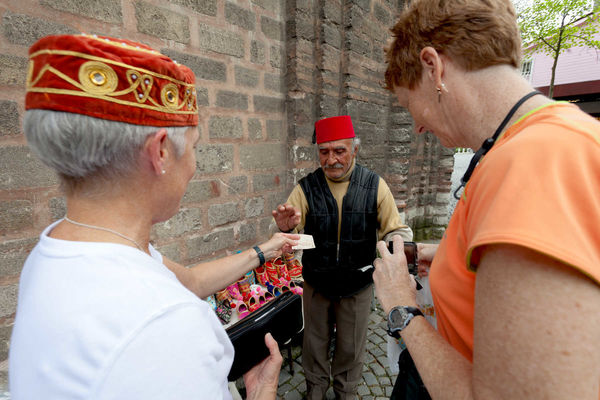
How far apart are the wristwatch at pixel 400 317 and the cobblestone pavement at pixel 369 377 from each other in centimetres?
203

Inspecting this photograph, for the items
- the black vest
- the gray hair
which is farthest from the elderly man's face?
the gray hair

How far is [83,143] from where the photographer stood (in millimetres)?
700

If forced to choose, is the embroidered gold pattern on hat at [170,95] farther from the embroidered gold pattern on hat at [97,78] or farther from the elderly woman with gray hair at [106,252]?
the embroidered gold pattern on hat at [97,78]

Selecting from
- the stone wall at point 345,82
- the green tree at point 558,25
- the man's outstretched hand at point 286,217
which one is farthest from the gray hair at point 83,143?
the green tree at point 558,25

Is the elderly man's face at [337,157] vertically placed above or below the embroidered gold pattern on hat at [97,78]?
below

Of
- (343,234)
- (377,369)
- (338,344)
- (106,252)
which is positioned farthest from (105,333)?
(377,369)

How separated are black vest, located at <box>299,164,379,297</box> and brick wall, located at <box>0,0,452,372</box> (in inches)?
44.4

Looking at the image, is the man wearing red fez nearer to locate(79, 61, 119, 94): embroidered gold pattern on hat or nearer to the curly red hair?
the curly red hair

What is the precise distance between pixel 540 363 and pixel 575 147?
44cm

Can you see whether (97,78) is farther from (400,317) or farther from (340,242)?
(340,242)

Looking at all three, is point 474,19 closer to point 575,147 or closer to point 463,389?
point 575,147

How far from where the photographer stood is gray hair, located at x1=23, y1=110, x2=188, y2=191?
0.68 m

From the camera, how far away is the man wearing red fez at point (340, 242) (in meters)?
2.40

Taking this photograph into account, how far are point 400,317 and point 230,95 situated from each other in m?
2.68
